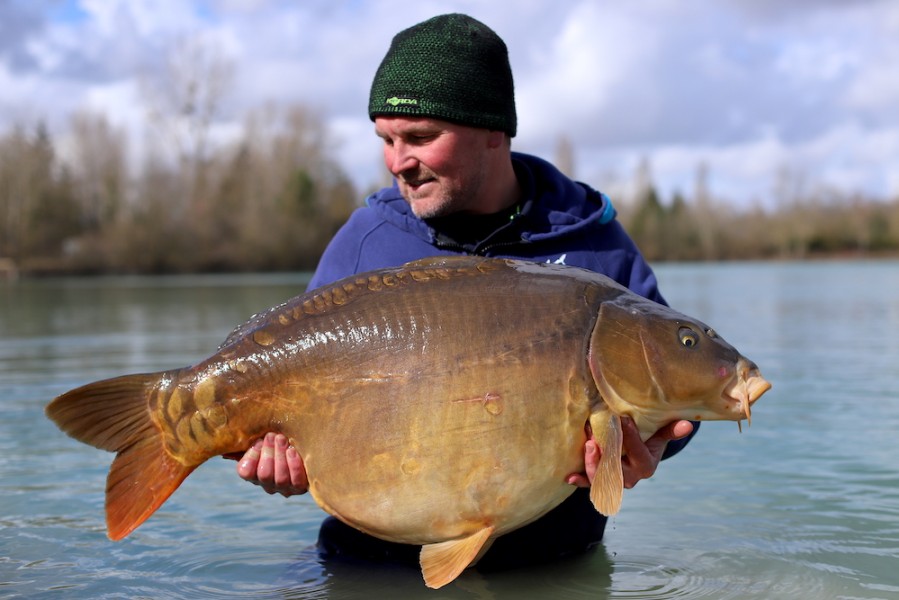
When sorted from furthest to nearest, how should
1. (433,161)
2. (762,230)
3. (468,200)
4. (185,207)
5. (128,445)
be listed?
(762,230) → (185,207) → (468,200) → (433,161) → (128,445)

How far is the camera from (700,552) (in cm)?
492

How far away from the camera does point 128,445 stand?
11.2 feet

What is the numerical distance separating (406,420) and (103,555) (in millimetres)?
2453

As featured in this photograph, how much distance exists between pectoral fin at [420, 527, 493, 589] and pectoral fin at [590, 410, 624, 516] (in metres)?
0.38

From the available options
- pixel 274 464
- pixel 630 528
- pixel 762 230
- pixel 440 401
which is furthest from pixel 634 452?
pixel 762 230

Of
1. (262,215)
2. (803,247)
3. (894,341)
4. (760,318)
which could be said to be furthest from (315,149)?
(894,341)

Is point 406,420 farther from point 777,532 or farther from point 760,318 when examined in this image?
point 760,318

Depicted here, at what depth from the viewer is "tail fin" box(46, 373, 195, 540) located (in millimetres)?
3365

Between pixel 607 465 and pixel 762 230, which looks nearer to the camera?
pixel 607 465

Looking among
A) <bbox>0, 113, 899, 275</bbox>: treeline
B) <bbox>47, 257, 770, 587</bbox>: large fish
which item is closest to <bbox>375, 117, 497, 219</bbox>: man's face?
<bbox>47, 257, 770, 587</bbox>: large fish

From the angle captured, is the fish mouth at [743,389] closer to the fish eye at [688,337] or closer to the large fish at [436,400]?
the large fish at [436,400]

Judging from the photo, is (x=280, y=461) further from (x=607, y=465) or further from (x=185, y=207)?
(x=185, y=207)

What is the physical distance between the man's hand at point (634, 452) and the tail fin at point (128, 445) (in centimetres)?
132

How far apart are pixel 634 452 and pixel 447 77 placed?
5.29 feet
